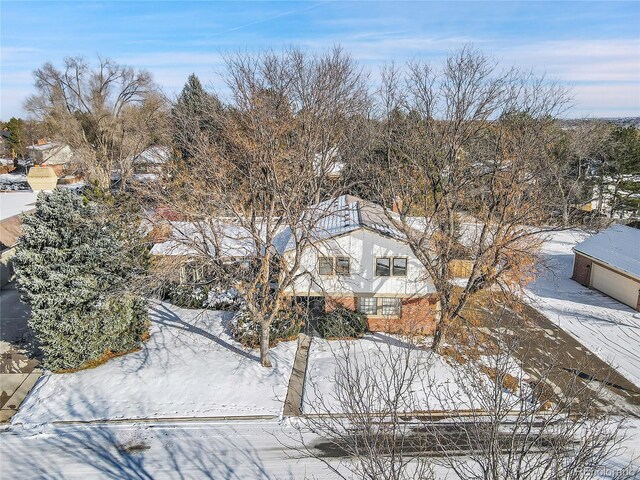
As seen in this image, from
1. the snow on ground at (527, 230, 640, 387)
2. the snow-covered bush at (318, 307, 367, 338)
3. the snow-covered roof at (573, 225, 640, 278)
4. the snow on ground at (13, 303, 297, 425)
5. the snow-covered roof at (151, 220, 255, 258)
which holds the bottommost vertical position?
the snow on ground at (13, 303, 297, 425)

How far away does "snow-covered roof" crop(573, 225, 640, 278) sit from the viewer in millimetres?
23594

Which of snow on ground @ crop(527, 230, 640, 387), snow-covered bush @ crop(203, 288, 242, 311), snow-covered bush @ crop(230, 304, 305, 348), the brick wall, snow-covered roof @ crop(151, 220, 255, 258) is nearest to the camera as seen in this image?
snow-covered roof @ crop(151, 220, 255, 258)

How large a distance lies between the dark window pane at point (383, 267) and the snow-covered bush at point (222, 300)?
6935mm

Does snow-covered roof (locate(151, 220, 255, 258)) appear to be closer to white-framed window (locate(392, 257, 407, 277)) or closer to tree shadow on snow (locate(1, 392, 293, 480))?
tree shadow on snow (locate(1, 392, 293, 480))

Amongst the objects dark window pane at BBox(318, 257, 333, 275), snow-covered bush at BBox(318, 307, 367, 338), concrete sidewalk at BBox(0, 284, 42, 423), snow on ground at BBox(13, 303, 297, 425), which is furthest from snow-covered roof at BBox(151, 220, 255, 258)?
concrete sidewalk at BBox(0, 284, 42, 423)

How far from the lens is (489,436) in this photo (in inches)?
254

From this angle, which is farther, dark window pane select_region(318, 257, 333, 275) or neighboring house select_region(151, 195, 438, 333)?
dark window pane select_region(318, 257, 333, 275)

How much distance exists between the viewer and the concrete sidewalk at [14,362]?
15523mm

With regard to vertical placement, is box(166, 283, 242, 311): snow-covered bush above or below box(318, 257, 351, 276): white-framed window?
below

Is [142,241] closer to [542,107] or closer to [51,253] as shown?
[51,253]

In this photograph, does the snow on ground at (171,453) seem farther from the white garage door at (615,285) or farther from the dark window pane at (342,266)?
the white garage door at (615,285)

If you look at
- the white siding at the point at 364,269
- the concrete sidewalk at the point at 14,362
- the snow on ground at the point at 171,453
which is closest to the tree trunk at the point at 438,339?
the white siding at the point at 364,269

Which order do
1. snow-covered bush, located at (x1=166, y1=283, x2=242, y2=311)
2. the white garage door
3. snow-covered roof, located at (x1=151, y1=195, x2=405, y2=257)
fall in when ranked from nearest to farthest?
snow-covered roof, located at (x1=151, y1=195, x2=405, y2=257)
snow-covered bush, located at (x1=166, y1=283, x2=242, y2=311)
the white garage door

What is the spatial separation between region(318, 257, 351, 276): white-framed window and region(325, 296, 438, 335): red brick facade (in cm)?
123
